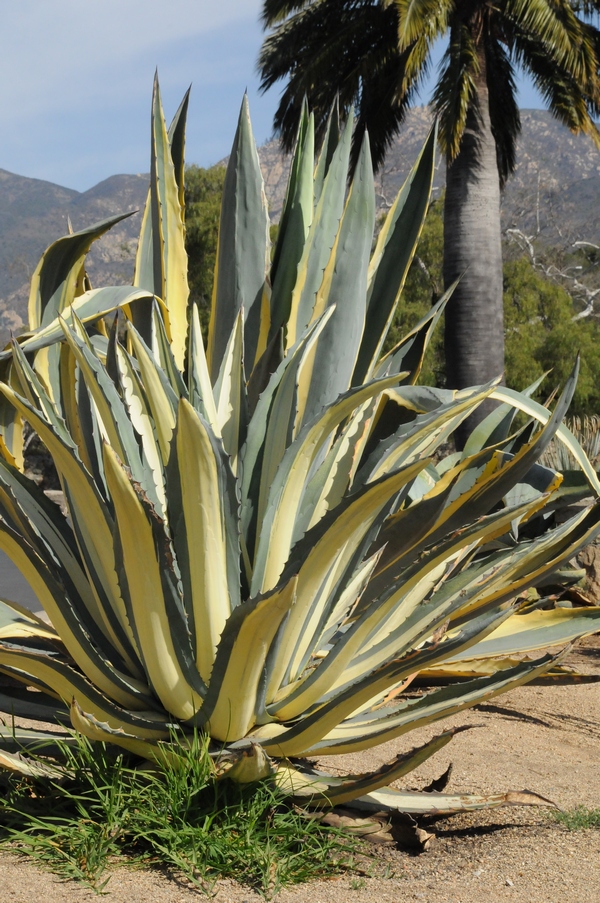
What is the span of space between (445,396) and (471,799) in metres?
0.91

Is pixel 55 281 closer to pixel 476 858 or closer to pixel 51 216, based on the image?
pixel 476 858

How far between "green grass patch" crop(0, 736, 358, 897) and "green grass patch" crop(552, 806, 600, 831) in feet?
1.80

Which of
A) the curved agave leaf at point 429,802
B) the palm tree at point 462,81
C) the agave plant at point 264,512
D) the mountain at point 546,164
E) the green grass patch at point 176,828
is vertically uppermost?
the mountain at point 546,164

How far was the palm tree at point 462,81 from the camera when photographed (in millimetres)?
8750

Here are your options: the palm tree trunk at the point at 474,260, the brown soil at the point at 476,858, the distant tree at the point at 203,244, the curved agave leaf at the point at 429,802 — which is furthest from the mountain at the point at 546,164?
the curved agave leaf at the point at 429,802

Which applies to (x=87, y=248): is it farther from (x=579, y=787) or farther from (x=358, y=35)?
(x=358, y=35)

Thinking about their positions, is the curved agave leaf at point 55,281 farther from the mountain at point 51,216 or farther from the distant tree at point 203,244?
the mountain at point 51,216

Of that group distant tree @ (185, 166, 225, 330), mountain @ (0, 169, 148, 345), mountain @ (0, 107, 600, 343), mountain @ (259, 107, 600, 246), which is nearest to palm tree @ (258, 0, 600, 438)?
distant tree @ (185, 166, 225, 330)

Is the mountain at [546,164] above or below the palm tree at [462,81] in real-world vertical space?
above

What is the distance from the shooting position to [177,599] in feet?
6.06

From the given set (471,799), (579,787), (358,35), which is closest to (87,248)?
(471,799)

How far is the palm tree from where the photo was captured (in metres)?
8.75

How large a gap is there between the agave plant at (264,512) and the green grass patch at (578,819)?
25 centimetres

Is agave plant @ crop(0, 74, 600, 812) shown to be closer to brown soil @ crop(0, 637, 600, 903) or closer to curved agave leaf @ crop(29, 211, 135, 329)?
curved agave leaf @ crop(29, 211, 135, 329)
